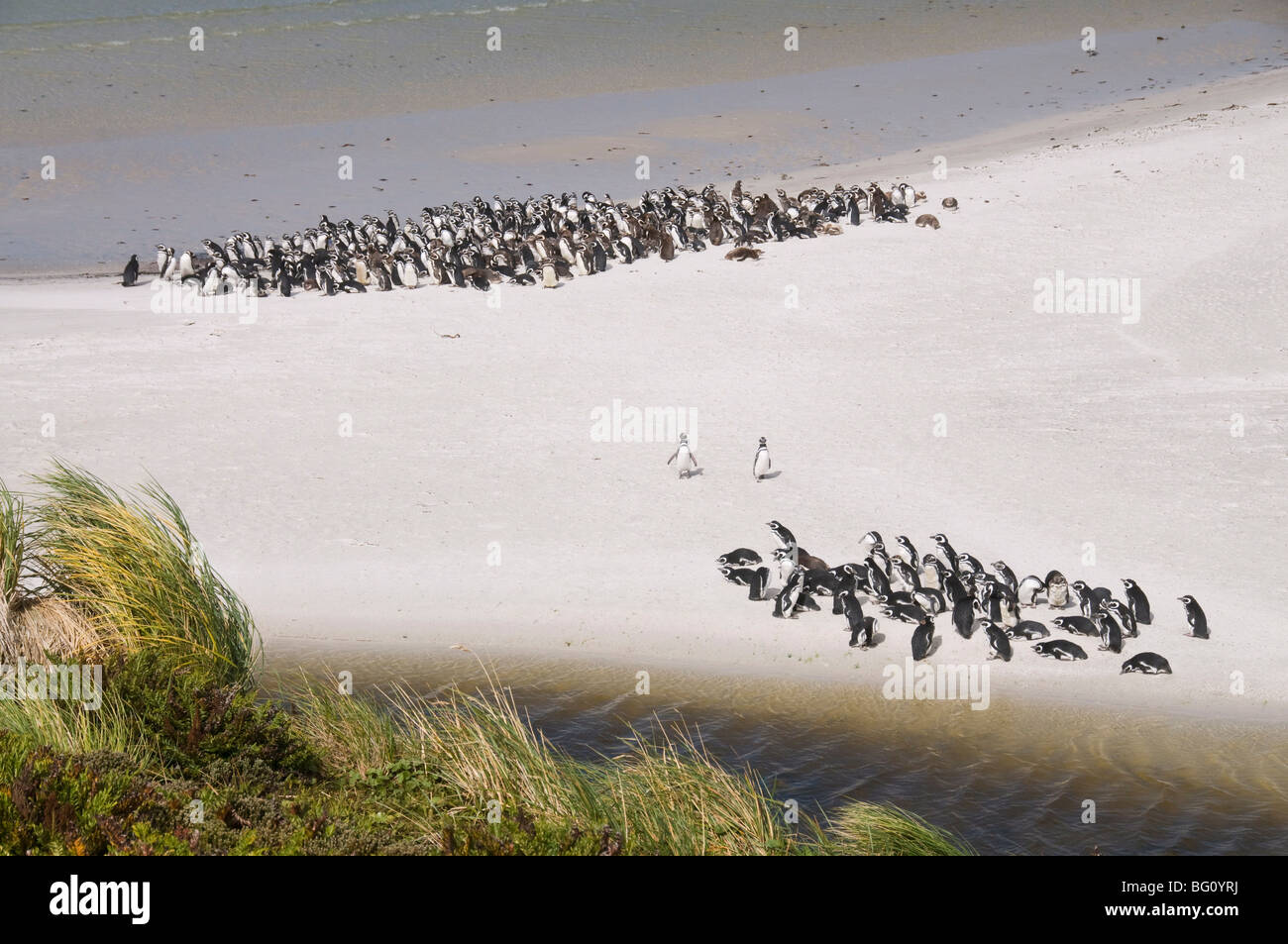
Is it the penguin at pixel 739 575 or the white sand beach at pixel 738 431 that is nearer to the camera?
the white sand beach at pixel 738 431

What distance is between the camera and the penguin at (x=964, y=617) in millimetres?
11273

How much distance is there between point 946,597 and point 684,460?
11.8ft

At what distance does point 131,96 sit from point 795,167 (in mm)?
21030

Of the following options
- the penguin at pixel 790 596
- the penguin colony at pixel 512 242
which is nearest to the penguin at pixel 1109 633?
the penguin at pixel 790 596

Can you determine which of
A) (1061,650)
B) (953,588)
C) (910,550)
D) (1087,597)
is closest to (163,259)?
(910,550)

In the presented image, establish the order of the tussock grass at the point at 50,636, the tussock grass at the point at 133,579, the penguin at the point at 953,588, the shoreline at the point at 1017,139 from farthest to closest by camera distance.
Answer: the shoreline at the point at 1017,139
the penguin at the point at 953,588
the tussock grass at the point at 133,579
the tussock grass at the point at 50,636

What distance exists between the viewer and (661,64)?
143ft

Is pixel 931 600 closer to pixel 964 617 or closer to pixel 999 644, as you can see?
pixel 964 617

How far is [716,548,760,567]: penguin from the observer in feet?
40.4

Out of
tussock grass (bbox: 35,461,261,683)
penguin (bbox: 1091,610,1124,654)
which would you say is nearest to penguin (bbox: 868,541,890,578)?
penguin (bbox: 1091,610,1124,654)

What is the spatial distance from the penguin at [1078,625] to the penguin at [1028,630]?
6.5 inches

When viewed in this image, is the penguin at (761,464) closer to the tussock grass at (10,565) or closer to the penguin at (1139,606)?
the penguin at (1139,606)
